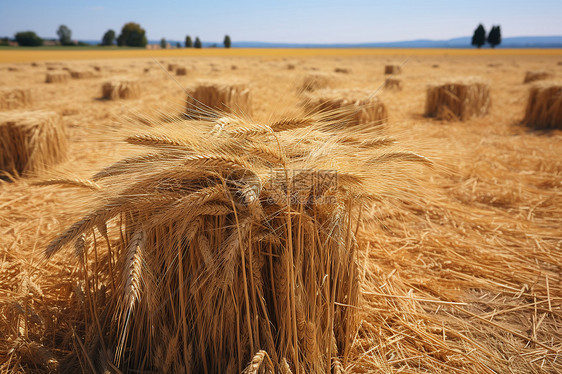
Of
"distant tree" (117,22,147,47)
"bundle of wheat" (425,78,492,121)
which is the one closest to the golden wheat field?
"bundle of wheat" (425,78,492,121)

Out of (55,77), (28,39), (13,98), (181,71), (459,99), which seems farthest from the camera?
(28,39)

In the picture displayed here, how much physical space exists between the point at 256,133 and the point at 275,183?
15 centimetres

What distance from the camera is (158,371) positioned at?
3.69ft

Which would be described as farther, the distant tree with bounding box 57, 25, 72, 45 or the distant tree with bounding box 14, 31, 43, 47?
the distant tree with bounding box 57, 25, 72, 45

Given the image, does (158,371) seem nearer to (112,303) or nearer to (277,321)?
(112,303)

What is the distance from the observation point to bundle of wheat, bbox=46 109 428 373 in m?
0.92

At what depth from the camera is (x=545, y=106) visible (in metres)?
5.25

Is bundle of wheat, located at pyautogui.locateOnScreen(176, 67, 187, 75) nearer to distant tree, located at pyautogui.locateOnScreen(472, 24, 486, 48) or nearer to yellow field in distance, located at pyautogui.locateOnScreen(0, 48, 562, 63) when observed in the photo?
yellow field in distance, located at pyautogui.locateOnScreen(0, 48, 562, 63)

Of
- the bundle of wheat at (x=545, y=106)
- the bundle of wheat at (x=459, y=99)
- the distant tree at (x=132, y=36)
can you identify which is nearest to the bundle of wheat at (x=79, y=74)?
the bundle of wheat at (x=459, y=99)

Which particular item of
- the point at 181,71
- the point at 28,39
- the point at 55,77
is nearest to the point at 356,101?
the point at 55,77

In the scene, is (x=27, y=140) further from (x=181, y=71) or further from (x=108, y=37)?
(x=108, y=37)

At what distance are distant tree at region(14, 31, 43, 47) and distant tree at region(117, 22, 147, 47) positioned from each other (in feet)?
41.8

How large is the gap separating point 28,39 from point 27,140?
55.7m

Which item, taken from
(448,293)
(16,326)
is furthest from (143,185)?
(448,293)
